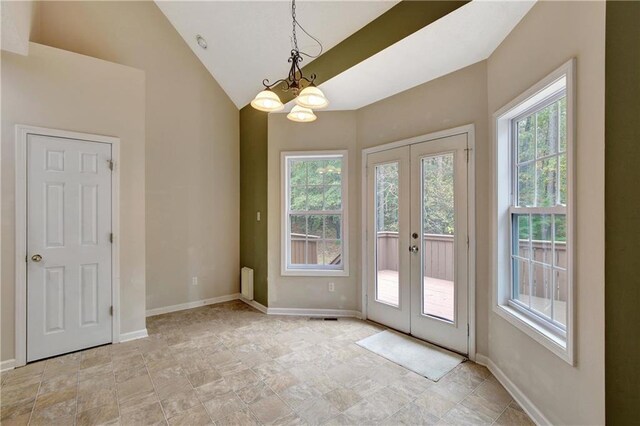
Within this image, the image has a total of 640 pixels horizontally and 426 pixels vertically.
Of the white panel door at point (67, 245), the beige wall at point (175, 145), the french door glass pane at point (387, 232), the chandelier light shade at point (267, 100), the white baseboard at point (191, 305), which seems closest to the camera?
the chandelier light shade at point (267, 100)

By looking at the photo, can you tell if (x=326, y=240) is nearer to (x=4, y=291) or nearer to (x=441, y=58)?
(x=441, y=58)

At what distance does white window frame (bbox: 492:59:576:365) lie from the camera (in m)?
1.69

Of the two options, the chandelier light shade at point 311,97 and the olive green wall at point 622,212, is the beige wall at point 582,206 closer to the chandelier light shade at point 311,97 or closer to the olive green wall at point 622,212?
the olive green wall at point 622,212

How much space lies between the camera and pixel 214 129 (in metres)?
4.58

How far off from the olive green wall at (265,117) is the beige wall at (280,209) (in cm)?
16

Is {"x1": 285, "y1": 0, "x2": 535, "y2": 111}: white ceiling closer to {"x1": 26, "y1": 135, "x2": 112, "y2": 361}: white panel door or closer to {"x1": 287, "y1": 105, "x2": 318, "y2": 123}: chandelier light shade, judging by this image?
{"x1": 287, "y1": 105, "x2": 318, "y2": 123}: chandelier light shade

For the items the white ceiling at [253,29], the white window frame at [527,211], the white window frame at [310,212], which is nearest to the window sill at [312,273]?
the white window frame at [310,212]

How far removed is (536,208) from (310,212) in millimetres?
2568

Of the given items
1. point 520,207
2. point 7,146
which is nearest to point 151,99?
point 7,146

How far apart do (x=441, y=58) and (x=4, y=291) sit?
447cm

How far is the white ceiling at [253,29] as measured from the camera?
2.83m

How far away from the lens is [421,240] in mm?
3168

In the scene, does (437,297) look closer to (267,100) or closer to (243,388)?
(243,388)

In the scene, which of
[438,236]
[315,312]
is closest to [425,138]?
[438,236]
